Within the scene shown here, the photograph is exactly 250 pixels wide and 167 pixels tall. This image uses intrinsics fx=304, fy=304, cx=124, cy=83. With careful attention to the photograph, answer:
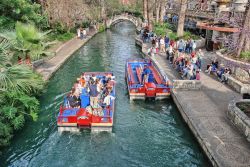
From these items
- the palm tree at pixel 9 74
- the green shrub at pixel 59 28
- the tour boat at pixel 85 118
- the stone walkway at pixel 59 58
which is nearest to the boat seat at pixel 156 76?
the tour boat at pixel 85 118

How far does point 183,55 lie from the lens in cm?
2386

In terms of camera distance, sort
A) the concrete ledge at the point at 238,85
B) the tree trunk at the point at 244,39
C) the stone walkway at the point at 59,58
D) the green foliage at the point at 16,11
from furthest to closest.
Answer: the green foliage at the point at 16,11, the stone walkway at the point at 59,58, the tree trunk at the point at 244,39, the concrete ledge at the point at 238,85

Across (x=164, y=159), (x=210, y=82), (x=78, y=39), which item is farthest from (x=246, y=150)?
(x=78, y=39)

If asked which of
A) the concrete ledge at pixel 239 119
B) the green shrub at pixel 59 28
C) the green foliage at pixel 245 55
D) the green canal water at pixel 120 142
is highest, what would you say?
the green shrub at pixel 59 28

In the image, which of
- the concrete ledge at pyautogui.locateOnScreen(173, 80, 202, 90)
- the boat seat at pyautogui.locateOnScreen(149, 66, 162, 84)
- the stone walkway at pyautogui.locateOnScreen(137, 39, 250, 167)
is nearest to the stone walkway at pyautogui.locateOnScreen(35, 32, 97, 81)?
the boat seat at pyautogui.locateOnScreen(149, 66, 162, 84)

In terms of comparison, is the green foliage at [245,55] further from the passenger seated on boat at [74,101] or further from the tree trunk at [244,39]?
the passenger seated on boat at [74,101]

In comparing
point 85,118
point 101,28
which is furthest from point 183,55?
point 101,28

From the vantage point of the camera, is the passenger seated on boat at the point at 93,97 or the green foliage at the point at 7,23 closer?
the passenger seated on boat at the point at 93,97

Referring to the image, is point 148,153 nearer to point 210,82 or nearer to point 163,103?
point 163,103

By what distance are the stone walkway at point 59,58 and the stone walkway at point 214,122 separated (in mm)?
10891

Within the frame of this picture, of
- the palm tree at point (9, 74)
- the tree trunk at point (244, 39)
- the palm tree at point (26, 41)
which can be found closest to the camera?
the palm tree at point (9, 74)

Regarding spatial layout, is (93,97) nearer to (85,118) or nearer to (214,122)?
(85,118)

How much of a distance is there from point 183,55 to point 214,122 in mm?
10410

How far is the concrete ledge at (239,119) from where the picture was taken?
12750 mm
